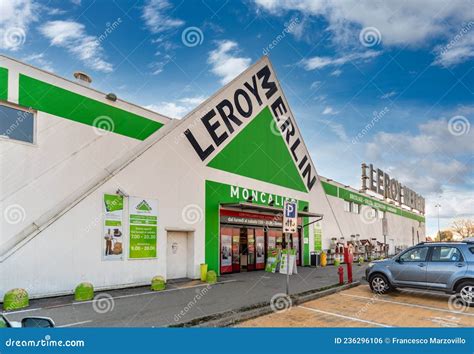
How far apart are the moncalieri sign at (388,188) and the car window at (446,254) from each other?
85.4 feet

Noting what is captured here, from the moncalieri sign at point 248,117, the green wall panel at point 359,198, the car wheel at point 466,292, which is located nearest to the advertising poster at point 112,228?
the moncalieri sign at point 248,117

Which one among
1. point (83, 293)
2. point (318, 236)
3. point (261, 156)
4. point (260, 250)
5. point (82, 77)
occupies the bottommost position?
point (83, 293)

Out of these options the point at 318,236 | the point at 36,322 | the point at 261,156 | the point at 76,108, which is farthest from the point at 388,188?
the point at 36,322

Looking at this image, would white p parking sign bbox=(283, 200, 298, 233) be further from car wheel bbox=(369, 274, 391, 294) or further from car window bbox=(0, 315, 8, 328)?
car window bbox=(0, 315, 8, 328)

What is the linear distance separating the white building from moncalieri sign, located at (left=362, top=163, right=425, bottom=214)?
18124mm

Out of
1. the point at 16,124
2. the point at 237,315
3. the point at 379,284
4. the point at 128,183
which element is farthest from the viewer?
the point at 128,183

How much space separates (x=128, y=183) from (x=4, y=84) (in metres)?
4.63

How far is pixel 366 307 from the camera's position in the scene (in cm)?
998

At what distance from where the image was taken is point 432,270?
10.9 meters

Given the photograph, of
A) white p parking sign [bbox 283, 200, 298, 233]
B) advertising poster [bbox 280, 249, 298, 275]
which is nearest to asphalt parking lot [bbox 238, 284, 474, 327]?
white p parking sign [bbox 283, 200, 298, 233]

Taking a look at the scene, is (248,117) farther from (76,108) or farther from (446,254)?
(446,254)

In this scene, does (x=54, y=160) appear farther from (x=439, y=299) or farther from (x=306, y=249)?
(x=306, y=249)

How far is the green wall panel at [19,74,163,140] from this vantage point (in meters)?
11.2

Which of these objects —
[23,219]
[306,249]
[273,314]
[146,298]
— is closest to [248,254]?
[306,249]
